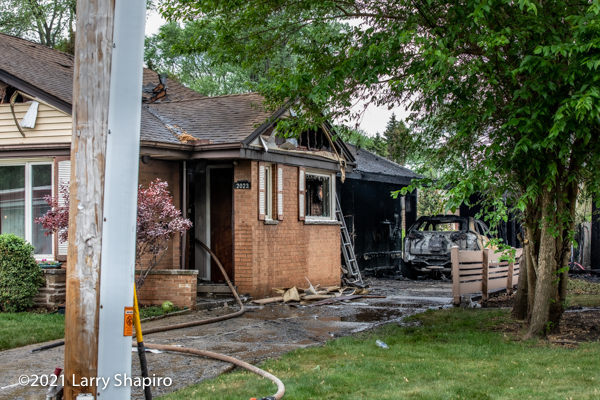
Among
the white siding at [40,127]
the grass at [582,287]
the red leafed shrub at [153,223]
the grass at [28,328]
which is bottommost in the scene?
the grass at [582,287]

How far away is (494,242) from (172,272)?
565 cm

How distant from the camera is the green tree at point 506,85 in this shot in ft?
20.6

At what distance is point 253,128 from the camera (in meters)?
12.4

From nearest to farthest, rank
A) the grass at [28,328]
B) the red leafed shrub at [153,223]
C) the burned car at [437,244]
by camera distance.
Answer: the grass at [28,328] → the red leafed shrub at [153,223] → the burned car at [437,244]

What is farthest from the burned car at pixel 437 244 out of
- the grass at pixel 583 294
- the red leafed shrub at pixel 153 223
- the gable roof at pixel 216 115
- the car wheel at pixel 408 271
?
the red leafed shrub at pixel 153 223

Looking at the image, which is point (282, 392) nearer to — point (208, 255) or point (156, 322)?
point (156, 322)

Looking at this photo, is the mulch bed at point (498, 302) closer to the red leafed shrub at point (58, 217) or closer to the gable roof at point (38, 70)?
the red leafed shrub at point (58, 217)

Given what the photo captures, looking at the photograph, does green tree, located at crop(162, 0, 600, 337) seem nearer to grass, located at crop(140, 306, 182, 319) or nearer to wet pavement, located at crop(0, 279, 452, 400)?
wet pavement, located at crop(0, 279, 452, 400)

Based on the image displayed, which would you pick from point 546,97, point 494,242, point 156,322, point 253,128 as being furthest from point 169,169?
point 546,97

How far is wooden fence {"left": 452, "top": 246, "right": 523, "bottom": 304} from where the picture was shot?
1127 cm

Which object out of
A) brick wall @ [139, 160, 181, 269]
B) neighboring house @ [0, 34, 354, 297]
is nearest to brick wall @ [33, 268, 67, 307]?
neighboring house @ [0, 34, 354, 297]

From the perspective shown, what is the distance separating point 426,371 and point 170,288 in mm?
5869

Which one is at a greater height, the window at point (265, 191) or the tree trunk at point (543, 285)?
the window at point (265, 191)

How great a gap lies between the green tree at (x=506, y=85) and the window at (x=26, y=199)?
4.57m
